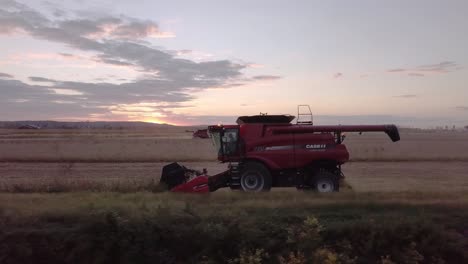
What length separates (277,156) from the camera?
1691cm

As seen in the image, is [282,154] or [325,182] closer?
[325,182]

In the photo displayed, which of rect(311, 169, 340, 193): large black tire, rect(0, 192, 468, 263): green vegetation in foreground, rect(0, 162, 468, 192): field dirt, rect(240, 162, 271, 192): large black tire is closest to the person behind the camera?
rect(0, 192, 468, 263): green vegetation in foreground

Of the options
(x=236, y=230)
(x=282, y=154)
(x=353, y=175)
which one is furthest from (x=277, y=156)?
(x=353, y=175)

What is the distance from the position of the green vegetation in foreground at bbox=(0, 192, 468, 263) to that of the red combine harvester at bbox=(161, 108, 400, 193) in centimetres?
435

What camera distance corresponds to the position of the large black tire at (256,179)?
16.7 metres

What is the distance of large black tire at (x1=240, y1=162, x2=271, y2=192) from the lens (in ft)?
54.9

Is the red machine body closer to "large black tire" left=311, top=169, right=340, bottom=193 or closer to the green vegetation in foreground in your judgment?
"large black tire" left=311, top=169, right=340, bottom=193

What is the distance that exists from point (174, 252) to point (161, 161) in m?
21.5

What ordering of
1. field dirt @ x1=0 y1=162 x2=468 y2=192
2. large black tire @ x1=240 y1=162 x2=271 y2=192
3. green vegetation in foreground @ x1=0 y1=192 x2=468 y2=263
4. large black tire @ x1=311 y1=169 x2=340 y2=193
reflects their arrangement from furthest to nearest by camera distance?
field dirt @ x1=0 y1=162 x2=468 y2=192 → large black tire @ x1=240 y1=162 x2=271 y2=192 → large black tire @ x1=311 y1=169 x2=340 y2=193 → green vegetation in foreground @ x1=0 y1=192 x2=468 y2=263

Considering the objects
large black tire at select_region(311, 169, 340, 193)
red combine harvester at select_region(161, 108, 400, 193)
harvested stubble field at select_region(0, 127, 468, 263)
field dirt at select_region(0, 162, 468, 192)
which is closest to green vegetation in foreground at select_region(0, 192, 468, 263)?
harvested stubble field at select_region(0, 127, 468, 263)

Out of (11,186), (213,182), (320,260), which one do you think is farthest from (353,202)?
(11,186)

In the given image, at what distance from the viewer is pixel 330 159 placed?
1683 centimetres

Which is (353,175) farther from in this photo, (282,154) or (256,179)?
(256,179)

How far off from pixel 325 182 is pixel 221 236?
661 cm
